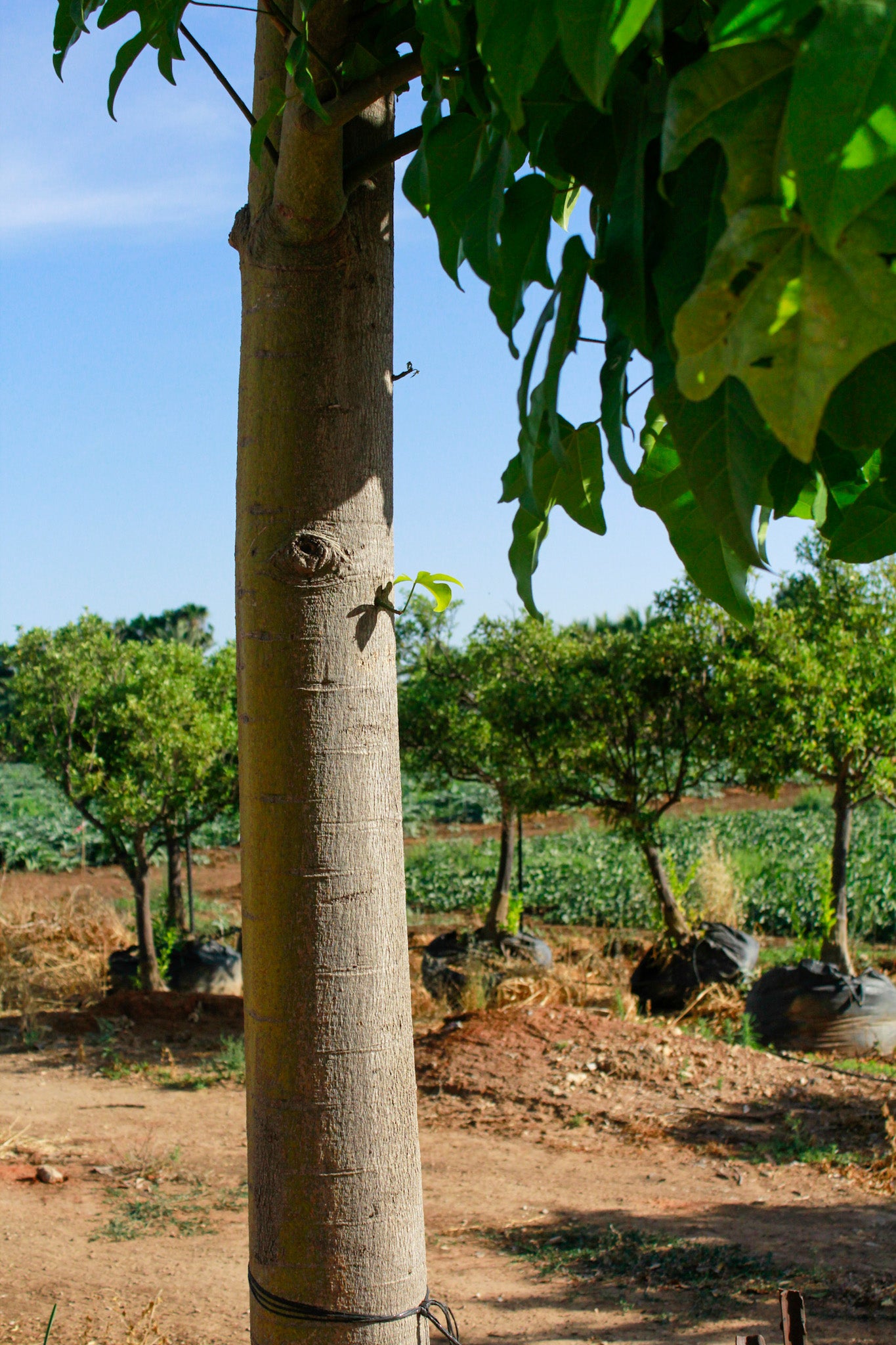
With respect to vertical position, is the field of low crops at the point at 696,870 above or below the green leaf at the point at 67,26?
below

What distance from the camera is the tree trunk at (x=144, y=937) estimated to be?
9.23 m

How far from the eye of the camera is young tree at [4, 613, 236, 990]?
30.0 ft

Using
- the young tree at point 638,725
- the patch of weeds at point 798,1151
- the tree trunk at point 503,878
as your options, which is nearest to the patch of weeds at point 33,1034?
the tree trunk at point 503,878

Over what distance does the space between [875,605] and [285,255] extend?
26.1ft

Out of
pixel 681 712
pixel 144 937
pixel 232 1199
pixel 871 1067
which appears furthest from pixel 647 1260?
pixel 144 937

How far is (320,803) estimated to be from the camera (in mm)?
1415

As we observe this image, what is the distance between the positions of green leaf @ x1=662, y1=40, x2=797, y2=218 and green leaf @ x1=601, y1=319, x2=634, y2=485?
21 centimetres

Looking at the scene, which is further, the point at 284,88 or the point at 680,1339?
the point at 680,1339

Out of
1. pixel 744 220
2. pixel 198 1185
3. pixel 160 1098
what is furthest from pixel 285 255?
pixel 160 1098

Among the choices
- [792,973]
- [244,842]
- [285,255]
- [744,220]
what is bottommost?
[792,973]

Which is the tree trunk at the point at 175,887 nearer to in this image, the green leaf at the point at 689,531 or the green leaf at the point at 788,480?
the green leaf at the point at 689,531

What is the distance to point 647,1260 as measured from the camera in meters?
4.27

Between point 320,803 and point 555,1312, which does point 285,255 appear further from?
point 555,1312

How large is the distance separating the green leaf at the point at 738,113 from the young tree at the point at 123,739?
29.2ft
